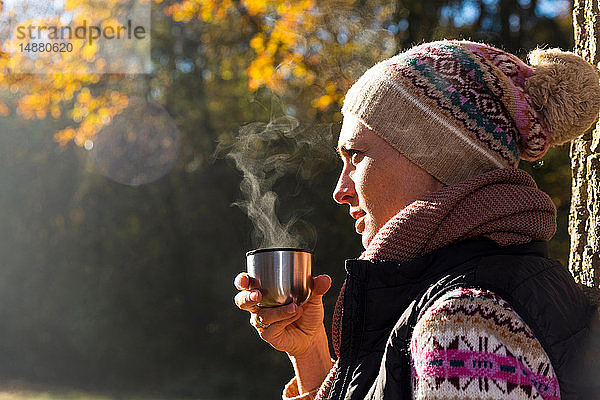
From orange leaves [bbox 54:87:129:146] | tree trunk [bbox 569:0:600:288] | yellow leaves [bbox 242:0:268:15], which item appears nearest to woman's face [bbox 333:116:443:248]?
tree trunk [bbox 569:0:600:288]

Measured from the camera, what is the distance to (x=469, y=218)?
1.61m

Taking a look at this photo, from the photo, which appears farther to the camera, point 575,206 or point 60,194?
point 60,194

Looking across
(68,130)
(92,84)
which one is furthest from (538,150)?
(68,130)

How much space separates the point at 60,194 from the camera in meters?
9.86

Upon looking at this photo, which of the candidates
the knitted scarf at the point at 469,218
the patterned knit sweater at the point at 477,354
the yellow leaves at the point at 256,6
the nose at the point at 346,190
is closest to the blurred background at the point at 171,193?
the yellow leaves at the point at 256,6

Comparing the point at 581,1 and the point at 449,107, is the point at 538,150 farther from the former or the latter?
the point at 581,1

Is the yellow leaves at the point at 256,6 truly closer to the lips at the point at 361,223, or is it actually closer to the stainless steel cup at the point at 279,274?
the stainless steel cup at the point at 279,274

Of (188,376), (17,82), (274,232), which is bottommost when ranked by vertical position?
(188,376)

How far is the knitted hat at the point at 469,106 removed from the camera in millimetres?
1717

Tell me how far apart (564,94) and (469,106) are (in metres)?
0.28

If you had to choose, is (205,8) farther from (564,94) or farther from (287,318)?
(564,94)

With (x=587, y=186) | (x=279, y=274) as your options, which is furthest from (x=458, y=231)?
(x=587, y=186)

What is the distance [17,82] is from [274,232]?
6.44 meters

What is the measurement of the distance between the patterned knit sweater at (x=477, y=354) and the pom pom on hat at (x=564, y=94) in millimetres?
626
